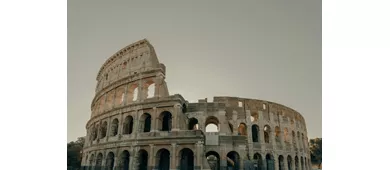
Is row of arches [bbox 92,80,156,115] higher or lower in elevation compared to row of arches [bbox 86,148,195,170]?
higher

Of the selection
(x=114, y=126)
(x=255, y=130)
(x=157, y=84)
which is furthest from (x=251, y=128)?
(x=114, y=126)

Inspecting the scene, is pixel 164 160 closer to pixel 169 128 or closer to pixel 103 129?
pixel 169 128

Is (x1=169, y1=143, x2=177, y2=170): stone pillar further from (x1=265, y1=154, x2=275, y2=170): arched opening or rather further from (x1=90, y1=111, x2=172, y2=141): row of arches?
(x1=265, y1=154, x2=275, y2=170): arched opening

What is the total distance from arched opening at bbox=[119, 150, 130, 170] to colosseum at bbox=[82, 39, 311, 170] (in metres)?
0.06

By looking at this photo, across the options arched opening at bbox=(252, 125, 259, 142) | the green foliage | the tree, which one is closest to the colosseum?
arched opening at bbox=(252, 125, 259, 142)

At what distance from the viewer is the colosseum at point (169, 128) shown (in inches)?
667

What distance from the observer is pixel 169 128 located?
18578 millimetres

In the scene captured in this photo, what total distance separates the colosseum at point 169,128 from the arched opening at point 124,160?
0.06 meters

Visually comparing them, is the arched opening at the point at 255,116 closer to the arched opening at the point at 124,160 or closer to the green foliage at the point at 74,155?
the arched opening at the point at 124,160

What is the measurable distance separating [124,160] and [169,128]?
410 centimetres

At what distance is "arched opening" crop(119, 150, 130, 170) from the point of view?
18.2 metres

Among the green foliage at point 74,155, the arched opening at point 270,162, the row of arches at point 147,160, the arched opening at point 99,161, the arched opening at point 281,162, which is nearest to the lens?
the row of arches at point 147,160

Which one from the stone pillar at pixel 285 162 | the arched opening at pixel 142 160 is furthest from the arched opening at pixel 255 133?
the arched opening at pixel 142 160
